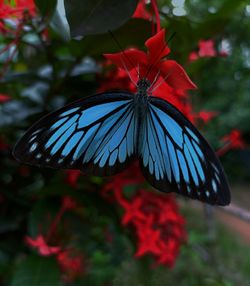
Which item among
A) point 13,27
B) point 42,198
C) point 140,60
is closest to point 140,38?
point 140,60

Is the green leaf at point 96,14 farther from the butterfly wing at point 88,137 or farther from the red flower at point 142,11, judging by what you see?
the red flower at point 142,11

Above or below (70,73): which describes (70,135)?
below

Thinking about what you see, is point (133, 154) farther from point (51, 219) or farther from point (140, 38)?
point (51, 219)

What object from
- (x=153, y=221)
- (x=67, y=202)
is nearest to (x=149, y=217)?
(x=153, y=221)

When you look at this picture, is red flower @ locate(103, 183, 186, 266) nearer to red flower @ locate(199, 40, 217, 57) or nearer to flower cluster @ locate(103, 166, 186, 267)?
flower cluster @ locate(103, 166, 186, 267)

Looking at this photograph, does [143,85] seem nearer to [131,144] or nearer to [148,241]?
[131,144]

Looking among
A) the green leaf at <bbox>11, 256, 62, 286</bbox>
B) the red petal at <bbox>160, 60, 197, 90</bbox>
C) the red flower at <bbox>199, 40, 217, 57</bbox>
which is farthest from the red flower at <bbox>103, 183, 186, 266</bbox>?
the red petal at <bbox>160, 60, 197, 90</bbox>

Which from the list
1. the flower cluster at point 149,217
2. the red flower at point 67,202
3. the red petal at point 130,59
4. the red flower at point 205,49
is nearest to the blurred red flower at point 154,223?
the flower cluster at point 149,217
